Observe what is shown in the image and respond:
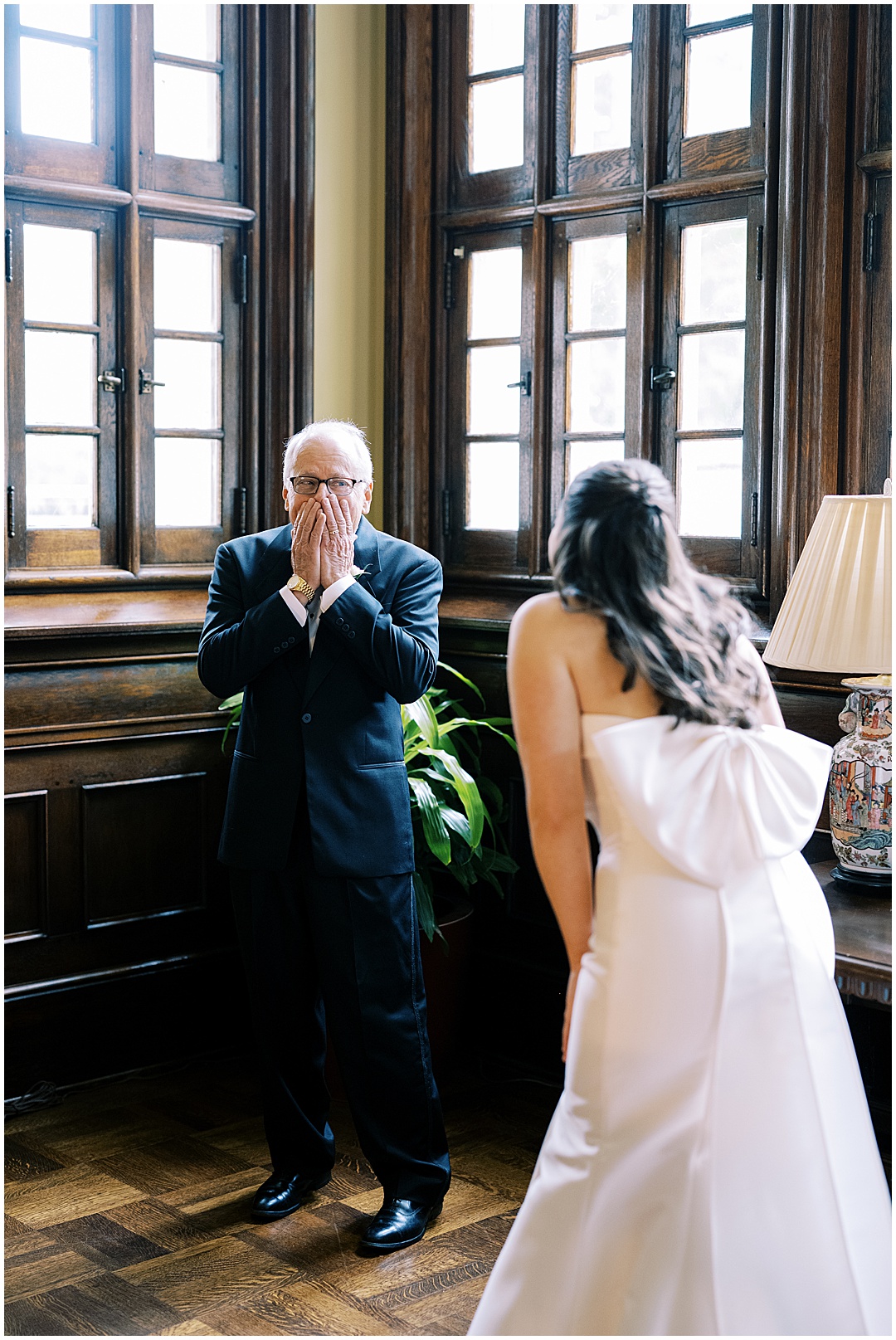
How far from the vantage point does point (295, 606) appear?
2744 mm

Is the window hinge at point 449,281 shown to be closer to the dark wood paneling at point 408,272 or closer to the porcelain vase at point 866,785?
the dark wood paneling at point 408,272

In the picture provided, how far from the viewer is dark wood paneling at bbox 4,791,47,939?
3.47m

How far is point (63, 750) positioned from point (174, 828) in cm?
40

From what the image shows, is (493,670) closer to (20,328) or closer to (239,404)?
(239,404)

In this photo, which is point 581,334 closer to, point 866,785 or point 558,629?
point 866,785

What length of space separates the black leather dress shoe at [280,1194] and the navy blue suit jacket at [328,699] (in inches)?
28.6

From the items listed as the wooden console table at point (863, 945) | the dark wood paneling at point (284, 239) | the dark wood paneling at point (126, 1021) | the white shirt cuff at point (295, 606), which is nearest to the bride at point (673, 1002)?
the wooden console table at point (863, 945)

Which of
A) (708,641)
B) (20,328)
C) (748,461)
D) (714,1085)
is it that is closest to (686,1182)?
(714,1085)

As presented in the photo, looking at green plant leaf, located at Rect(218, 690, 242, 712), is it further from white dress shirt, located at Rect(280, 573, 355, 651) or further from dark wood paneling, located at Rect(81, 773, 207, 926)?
white dress shirt, located at Rect(280, 573, 355, 651)

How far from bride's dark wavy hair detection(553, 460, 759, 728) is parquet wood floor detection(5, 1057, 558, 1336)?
1.37 meters

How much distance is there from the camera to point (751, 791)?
76.2 inches

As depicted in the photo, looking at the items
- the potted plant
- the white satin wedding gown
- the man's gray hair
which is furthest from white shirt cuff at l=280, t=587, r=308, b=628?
Answer: the white satin wedding gown

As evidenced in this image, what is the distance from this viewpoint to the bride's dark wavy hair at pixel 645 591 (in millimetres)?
1912

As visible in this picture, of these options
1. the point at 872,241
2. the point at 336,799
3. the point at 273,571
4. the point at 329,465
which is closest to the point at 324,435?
the point at 329,465
